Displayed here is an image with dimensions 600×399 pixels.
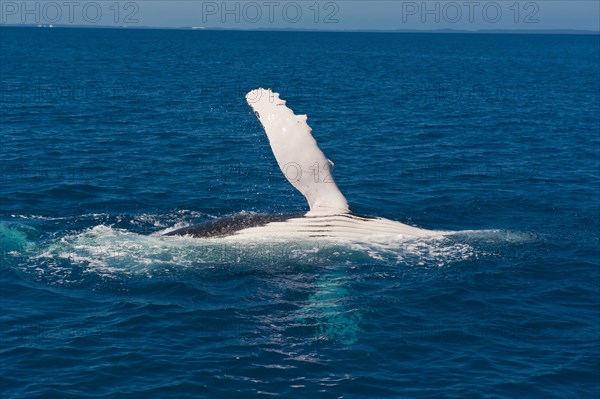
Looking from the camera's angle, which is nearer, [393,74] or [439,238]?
[439,238]

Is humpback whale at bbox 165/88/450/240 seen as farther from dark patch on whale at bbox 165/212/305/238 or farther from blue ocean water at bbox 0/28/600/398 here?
blue ocean water at bbox 0/28/600/398

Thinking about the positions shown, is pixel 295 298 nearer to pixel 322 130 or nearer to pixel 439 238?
Answer: pixel 439 238

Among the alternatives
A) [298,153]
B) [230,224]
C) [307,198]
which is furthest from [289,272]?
[298,153]

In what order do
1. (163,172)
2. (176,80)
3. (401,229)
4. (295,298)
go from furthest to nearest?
(176,80), (163,172), (401,229), (295,298)

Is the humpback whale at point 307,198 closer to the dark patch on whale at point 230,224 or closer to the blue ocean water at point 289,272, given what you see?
the dark patch on whale at point 230,224

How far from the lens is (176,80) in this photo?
303 feet

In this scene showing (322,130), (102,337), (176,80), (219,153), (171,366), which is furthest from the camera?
(176,80)

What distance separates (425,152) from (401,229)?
66.3 ft

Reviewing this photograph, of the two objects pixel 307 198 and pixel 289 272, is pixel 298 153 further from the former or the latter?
pixel 289 272

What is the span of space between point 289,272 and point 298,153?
13.5 feet

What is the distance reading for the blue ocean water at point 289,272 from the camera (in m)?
19.2

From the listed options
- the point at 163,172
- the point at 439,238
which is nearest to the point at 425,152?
the point at 163,172

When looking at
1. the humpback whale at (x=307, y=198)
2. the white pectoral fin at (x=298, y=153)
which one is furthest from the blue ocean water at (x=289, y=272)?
the white pectoral fin at (x=298, y=153)

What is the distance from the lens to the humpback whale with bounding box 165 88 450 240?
86.6 ft
